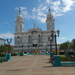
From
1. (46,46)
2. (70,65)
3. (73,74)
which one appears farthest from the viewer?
(46,46)

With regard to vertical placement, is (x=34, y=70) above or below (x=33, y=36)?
below

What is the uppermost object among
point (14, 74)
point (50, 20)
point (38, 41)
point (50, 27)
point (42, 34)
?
point (50, 20)

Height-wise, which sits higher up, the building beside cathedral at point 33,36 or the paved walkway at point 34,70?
the building beside cathedral at point 33,36

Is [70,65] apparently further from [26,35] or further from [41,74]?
[26,35]

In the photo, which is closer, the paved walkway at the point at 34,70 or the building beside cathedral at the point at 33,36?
the paved walkway at the point at 34,70

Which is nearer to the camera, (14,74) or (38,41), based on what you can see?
(14,74)

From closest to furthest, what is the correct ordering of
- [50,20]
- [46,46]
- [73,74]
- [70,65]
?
[73,74] < [70,65] < [46,46] < [50,20]

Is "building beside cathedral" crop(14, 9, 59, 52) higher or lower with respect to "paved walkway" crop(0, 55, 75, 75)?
higher

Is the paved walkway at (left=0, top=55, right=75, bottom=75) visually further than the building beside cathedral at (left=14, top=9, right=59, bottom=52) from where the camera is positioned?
No

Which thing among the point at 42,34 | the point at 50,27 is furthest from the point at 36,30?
the point at 50,27

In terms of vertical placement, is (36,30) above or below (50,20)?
below

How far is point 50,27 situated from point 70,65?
2579 inches

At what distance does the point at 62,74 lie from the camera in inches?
353

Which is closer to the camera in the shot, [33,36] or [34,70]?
[34,70]
